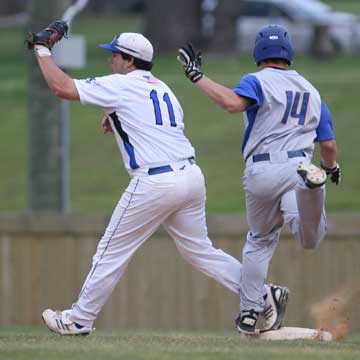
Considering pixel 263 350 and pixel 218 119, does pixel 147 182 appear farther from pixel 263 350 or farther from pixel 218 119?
pixel 218 119

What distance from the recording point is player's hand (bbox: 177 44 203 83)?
9102 mm

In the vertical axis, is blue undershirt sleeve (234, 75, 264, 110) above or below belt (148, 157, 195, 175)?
above

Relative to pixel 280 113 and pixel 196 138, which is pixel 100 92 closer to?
pixel 280 113

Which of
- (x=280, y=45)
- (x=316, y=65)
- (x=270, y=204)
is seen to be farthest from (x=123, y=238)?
(x=316, y=65)

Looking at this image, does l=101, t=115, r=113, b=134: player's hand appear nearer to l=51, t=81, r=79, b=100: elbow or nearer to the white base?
l=51, t=81, r=79, b=100: elbow

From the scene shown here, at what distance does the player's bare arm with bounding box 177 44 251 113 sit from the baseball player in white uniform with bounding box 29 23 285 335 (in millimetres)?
290

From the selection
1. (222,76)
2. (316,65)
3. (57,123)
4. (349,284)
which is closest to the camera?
(349,284)

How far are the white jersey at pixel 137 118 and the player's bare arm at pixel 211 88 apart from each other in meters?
0.30

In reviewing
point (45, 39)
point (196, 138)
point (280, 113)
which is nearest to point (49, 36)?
point (45, 39)

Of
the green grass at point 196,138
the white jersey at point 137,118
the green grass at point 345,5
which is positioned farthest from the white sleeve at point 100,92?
the green grass at point 345,5

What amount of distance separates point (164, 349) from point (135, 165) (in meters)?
1.49

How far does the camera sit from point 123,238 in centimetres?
920

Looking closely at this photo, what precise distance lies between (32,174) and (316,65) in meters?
12.8

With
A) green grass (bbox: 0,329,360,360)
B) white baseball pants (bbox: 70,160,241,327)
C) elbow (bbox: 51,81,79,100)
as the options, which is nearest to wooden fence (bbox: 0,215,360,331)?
white baseball pants (bbox: 70,160,241,327)
